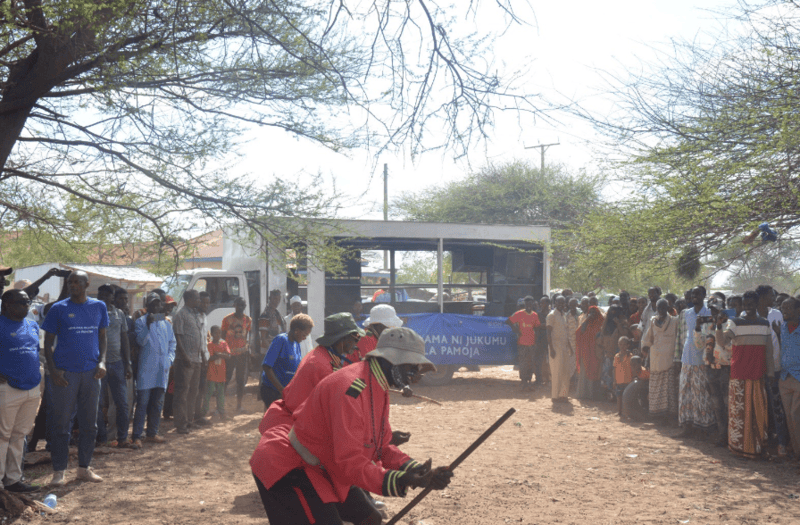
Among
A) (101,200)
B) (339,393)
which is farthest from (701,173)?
(101,200)

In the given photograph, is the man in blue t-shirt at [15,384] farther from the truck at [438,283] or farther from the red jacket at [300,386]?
the truck at [438,283]

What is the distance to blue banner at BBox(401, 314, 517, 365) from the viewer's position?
1353 centimetres

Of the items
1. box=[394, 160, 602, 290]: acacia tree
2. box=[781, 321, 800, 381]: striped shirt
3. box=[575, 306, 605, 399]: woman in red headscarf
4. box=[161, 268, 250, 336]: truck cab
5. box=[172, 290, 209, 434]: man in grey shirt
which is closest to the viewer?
box=[781, 321, 800, 381]: striped shirt

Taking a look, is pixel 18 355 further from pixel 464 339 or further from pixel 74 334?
pixel 464 339

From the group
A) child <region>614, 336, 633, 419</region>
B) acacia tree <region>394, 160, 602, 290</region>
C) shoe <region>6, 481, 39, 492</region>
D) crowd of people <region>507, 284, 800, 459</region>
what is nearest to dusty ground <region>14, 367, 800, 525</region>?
shoe <region>6, 481, 39, 492</region>

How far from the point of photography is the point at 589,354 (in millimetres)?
11898

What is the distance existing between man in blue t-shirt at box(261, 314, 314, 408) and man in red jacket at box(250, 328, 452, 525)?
320 centimetres

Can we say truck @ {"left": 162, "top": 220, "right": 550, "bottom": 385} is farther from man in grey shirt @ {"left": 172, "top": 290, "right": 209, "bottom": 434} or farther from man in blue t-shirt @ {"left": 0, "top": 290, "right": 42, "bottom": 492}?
man in blue t-shirt @ {"left": 0, "top": 290, "right": 42, "bottom": 492}

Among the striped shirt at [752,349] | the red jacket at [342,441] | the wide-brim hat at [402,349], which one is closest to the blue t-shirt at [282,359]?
the red jacket at [342,441]

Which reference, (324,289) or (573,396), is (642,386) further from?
(324,289)

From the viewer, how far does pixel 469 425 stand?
984 centimetres

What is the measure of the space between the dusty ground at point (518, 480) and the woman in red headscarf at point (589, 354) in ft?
6.12

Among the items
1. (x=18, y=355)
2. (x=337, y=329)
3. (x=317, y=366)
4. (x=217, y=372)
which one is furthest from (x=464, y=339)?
(x=317, y=366)

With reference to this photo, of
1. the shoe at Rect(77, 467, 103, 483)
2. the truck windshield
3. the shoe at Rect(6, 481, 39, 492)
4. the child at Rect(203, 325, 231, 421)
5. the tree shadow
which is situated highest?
the truck windshield
